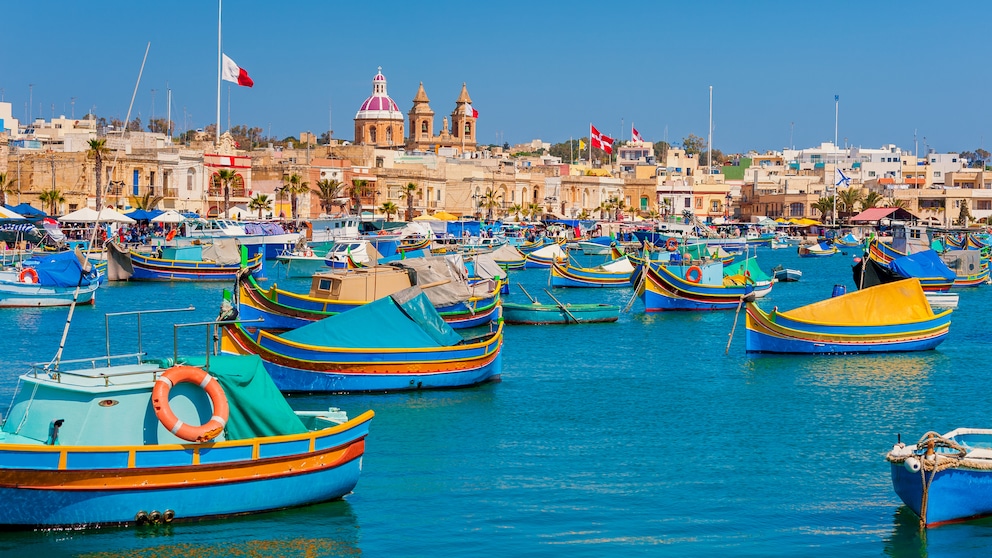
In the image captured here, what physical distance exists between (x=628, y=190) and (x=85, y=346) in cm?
10994

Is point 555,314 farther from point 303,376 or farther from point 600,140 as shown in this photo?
point 600,140

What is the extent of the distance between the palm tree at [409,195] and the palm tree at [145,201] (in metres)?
25.6

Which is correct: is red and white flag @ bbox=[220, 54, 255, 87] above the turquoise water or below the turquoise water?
above

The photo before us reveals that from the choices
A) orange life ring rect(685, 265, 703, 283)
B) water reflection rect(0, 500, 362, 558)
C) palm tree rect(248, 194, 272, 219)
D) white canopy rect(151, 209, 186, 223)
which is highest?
palm tree rect(248, 194, 272, 219)

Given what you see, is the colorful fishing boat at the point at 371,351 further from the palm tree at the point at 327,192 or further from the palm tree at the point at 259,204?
the palm tree at the point at 327,192

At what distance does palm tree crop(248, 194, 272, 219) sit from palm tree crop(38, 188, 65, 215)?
1252cm

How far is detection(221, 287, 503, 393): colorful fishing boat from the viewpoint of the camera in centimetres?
2503

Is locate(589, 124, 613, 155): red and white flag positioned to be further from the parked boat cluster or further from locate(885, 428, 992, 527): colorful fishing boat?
locate(885, 428, 992, 527): colorful fishing boat

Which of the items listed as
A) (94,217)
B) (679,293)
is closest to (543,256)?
(94,217)

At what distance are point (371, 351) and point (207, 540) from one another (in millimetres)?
9773

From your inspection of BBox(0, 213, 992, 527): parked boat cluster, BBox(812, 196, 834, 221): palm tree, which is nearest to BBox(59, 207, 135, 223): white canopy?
BBox(0, 213, 992, 527): parked boat cluster

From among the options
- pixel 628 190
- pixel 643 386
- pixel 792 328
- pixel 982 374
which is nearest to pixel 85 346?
pixel 643 386

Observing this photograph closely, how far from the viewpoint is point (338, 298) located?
35812 mm

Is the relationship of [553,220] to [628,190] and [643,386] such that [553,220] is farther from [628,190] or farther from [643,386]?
[643,386]
